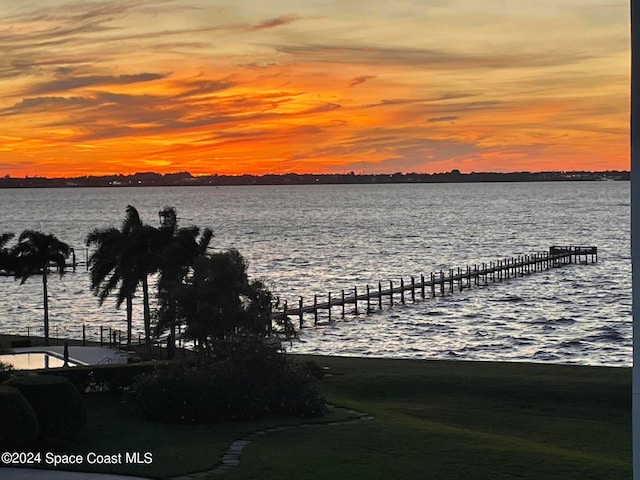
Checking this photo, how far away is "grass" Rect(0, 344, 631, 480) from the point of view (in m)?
15.7

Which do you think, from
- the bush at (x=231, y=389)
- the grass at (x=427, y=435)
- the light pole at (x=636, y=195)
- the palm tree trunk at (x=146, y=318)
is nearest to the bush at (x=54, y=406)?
the grass at (x=427, y=435)

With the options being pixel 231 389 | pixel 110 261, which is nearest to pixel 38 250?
pixel 110 261

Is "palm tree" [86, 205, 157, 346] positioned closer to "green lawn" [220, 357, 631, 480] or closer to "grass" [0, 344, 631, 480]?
"green lawn" [220, 357, 631, 480]

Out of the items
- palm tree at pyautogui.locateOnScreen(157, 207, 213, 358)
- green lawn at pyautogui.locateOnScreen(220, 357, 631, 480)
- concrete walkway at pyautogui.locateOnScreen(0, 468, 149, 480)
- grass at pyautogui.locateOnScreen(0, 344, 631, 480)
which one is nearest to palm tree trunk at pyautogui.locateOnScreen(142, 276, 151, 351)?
palm tree at pyautogui.locateOnScreen(157, 207, 213, 358)

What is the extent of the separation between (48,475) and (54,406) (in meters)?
2.56

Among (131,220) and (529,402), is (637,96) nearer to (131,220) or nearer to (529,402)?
(529,402)

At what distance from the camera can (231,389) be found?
20.5 meters

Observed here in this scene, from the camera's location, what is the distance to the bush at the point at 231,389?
20062 mm

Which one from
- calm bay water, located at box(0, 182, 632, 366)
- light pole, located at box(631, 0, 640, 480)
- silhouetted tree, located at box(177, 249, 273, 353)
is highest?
light pole, located at box(631, 0, 640, 480)

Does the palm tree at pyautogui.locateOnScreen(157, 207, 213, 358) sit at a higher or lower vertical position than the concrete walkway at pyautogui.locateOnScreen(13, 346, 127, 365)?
higher

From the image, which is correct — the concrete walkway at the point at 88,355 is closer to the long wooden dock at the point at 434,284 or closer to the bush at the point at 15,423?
the bush at the point at 15,423

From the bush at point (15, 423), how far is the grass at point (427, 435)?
1239 millimetres

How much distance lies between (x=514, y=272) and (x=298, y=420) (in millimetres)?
82126

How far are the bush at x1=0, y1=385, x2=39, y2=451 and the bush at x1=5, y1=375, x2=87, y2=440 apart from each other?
644mm
